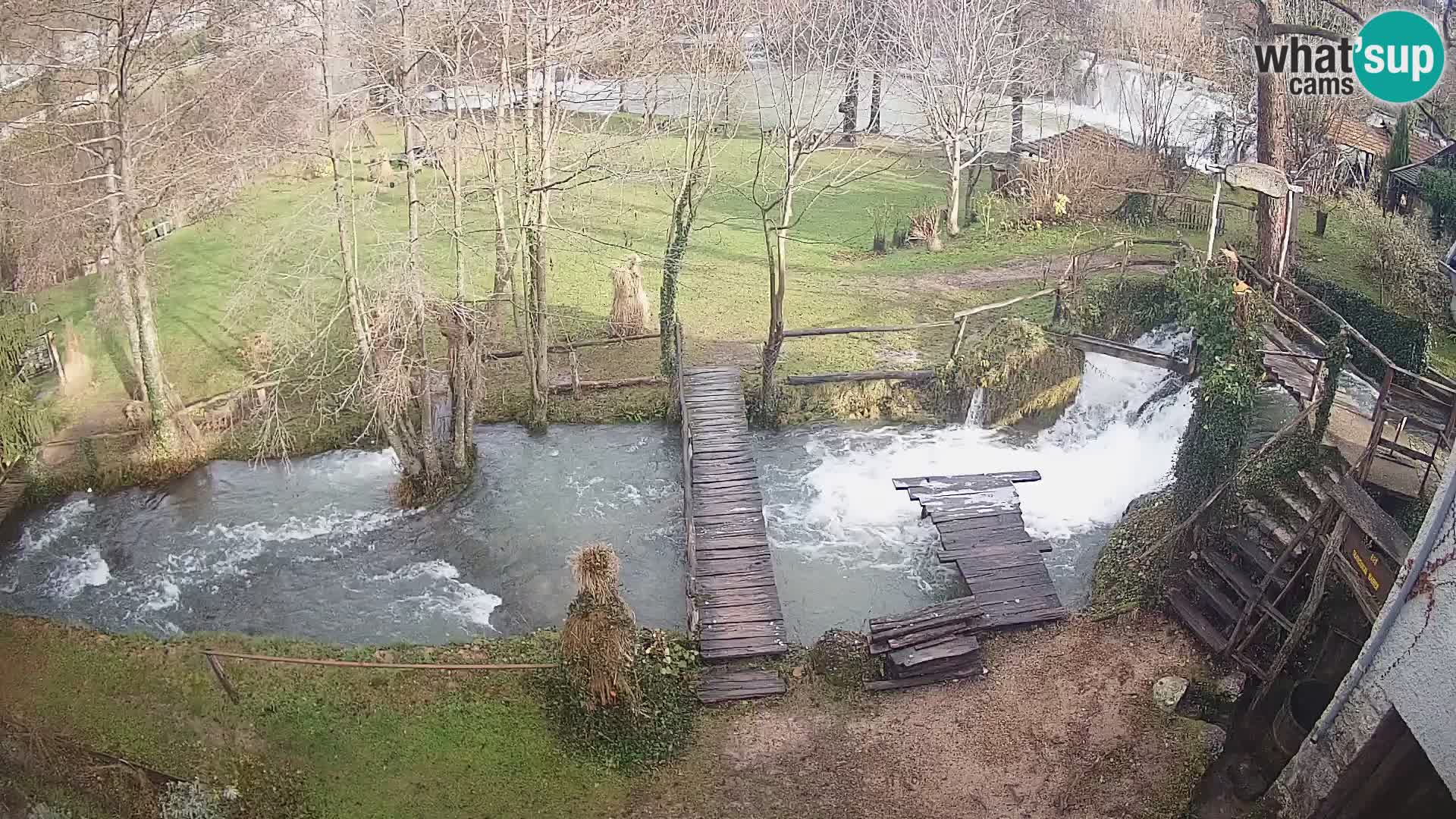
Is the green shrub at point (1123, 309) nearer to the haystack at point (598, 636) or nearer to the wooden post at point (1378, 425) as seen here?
the wooden post at point (1378, 425)

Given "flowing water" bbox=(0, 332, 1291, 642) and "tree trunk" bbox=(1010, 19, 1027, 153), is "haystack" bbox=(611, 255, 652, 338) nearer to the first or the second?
"flowing water" bbox=(0, 332, 1291, 642)

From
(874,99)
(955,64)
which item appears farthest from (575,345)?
(874,99)

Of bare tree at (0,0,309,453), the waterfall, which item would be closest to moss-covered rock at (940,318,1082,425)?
the waterfall

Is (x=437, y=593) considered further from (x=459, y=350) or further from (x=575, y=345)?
(x=575, y=345)

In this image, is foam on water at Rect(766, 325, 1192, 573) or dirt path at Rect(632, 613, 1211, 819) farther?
foam on water at Rect(766, 325, 1192, 573)

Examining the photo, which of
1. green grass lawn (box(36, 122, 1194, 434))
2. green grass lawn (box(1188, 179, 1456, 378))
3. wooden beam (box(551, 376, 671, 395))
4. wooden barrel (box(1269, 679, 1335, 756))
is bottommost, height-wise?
wooden barrel (box(1269, 679, 1335, 756))

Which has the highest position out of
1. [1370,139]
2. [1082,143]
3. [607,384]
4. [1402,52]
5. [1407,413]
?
[1402,52]
